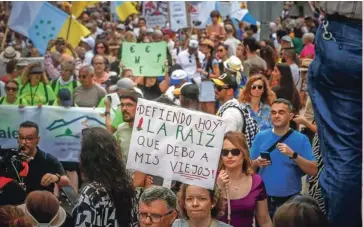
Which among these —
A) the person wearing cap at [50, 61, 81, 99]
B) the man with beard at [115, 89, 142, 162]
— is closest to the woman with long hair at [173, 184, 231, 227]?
the man with beard at [115, 89, 142, 162]

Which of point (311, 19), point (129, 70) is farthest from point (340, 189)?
point (311, 19)

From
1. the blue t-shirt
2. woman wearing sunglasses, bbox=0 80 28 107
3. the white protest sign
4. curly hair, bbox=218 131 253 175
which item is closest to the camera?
curly hair, bbox=218 131 253 175

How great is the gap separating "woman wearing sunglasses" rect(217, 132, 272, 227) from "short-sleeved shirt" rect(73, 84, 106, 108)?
574 centimetres

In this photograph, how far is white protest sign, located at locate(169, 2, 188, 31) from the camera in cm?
2106

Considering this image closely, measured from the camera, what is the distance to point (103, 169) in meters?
5.94

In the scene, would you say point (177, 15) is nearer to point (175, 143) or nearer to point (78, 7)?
point (78, 7)

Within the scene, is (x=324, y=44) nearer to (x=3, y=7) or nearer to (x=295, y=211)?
(x=295, y=211)

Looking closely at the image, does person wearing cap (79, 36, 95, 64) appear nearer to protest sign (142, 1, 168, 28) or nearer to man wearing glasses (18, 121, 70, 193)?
protest sign (142, 1, 168, 28)

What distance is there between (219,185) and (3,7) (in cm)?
2651

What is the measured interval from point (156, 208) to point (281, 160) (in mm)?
2385

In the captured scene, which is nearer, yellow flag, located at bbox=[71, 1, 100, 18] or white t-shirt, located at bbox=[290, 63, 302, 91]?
white t-shirt, located at bbox=[290, 63, 302, 91]

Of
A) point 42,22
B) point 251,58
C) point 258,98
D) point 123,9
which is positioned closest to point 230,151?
point 258,98

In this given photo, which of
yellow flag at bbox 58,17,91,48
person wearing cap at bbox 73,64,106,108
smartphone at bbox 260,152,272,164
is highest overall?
yellow flag at bbox 58,17,91,48

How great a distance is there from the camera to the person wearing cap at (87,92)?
40.9ft
